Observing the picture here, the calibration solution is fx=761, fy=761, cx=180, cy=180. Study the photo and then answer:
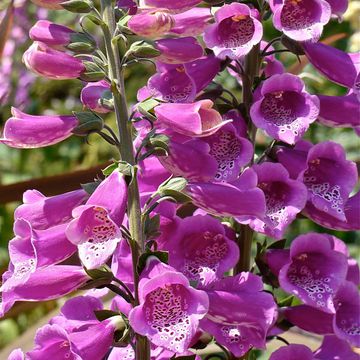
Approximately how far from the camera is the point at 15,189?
123cm

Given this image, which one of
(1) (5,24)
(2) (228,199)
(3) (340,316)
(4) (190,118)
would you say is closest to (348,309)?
(3) (340,316)

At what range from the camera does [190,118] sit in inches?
31.9

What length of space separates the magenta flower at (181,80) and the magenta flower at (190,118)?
89 mm

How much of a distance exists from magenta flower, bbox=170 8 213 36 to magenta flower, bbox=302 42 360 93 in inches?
5.2

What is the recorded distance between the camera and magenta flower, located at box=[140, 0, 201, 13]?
0.90 meters

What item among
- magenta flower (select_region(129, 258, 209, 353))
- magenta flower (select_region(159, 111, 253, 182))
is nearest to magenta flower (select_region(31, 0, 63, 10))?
magenta flower (select_region(159, 111, 253, 182))

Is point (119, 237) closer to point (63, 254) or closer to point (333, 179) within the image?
point (63, 254)

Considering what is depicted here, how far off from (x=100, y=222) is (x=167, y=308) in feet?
0.37

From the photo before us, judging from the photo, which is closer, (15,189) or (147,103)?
(147,103)

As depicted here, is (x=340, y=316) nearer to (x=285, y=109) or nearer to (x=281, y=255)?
(x=281, y=255)

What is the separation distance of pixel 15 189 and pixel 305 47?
524 mm

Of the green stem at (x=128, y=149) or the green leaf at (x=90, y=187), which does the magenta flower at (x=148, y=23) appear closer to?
the green stem at (x=128, y=149)

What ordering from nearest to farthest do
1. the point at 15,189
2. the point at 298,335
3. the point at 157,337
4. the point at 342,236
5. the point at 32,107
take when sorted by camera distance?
the point at 157,337
the point at 15,189
the point at 298,335
the point at 342,236
the point at 32,107

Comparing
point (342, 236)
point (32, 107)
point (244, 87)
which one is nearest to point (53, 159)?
point (32, 107)
